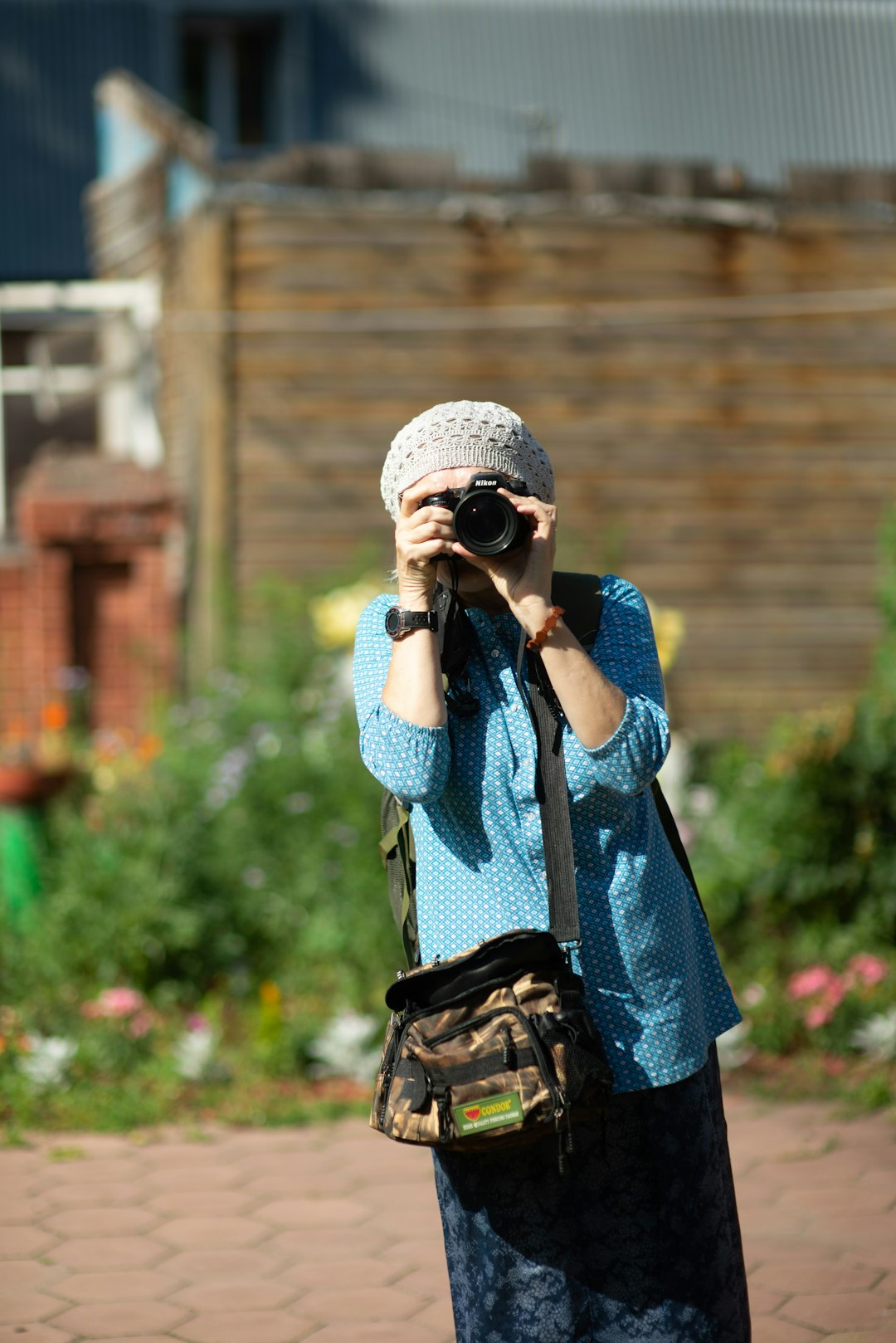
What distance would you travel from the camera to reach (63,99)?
16203mm

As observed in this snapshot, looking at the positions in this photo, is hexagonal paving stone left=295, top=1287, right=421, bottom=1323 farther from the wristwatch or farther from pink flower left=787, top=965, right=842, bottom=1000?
pink flower left=787, top=965, right=842, bottom=1000

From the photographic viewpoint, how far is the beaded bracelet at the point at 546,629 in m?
2.19

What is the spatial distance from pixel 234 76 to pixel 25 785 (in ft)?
43.2

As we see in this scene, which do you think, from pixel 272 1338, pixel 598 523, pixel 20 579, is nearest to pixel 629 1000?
pixel 272 1338

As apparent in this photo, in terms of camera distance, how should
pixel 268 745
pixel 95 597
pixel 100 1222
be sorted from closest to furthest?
1. pixel 100 1222
2. pixel 268 745
3. pixel 95 597

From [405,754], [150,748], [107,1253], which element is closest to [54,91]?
[150,748]

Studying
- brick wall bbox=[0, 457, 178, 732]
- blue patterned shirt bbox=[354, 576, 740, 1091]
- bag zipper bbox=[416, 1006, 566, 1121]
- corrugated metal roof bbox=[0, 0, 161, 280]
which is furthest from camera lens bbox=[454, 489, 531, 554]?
corrugated metal roof bbox=[0, 0, 161, 280]

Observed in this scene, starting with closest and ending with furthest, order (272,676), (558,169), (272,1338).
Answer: (272,1338), (272,676), (558,169)

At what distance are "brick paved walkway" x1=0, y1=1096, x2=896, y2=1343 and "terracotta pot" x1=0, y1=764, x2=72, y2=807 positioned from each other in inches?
64.5

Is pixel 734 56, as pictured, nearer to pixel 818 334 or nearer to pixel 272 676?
pixel 818 334

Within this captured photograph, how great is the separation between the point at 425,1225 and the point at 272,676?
3.17 meters

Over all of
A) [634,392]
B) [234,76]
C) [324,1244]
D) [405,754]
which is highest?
[234,76]

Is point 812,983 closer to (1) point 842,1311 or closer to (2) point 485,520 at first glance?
(1) point 842,1311

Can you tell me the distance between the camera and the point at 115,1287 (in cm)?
346
